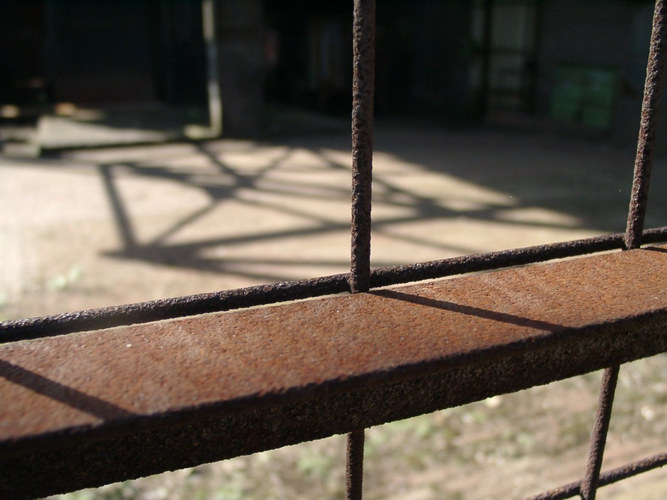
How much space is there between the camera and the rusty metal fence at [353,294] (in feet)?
1.75

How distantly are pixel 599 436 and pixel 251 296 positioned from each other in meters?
0.52

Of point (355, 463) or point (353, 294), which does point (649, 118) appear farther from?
point (355, 463)

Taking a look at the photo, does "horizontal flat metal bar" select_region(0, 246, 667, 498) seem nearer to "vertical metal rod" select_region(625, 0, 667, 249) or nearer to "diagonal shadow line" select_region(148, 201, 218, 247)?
"vertical metal rod" select_region(625, 0, 667, 249)

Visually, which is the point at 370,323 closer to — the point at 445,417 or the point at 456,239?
the point at 445,417

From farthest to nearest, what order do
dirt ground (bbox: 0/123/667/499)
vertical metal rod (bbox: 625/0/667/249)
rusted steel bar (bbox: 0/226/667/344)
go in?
dirt ground (bbox: 0/123/667/499), vertical metal rod (bbox: 625/0/667/249), rusted steel bar (bbox: 0/226/667/344)

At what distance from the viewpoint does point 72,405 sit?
1.69 feet

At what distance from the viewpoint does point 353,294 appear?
0.73 meters

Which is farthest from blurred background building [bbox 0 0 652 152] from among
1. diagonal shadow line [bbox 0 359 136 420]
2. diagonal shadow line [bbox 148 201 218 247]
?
diagonal shadow line [bbox 0 359 136 420]

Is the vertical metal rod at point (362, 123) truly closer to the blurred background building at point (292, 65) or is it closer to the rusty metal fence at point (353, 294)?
the rusty metal fence at point (353, 294)

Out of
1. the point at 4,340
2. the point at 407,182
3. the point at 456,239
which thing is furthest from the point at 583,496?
the point at 407,182

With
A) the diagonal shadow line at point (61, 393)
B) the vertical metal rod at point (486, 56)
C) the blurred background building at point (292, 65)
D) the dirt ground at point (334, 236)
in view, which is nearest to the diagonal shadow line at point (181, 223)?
the dirt ground at point (334, 236)

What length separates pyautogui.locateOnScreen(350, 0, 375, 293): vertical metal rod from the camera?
0.66 metres

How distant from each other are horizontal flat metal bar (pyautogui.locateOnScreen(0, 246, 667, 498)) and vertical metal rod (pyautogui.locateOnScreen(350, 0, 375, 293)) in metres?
0.07

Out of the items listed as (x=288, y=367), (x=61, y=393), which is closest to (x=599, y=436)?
(x=288, y=367)
